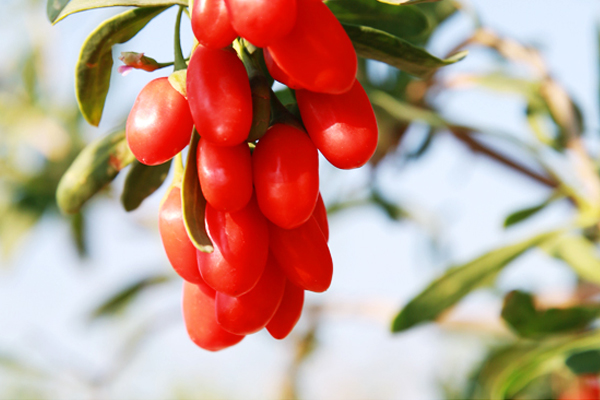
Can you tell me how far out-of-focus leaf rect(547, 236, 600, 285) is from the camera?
1.07 metres

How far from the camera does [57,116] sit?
197cm

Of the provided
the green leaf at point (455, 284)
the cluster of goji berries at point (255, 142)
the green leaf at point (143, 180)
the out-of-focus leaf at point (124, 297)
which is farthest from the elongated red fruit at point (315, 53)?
the out-of-focus leaf at point (124, 297)

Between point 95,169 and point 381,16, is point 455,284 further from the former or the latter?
point 95,169

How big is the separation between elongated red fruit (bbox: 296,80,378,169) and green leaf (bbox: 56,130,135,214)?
0.74 feet

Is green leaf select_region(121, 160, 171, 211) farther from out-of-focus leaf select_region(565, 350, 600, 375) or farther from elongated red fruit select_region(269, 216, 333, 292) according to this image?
out-of-focus leaf select_region(565, 350, 600, 375)

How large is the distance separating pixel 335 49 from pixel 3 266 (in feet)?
Answer: 5.47

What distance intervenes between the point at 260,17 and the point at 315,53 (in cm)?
5

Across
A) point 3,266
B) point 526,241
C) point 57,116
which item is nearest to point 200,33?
point 526,241

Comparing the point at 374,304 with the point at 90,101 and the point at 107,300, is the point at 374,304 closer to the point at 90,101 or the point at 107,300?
the point at 107,300

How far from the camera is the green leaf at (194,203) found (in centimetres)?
40

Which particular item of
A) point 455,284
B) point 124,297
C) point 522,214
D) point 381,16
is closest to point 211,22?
point 381,16

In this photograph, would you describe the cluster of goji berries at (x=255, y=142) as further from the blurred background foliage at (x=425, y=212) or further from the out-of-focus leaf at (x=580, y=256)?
the out-of-focus leaf at (x=580, y=256)

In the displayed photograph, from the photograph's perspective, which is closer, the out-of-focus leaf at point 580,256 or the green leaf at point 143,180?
the green leaf at point 143,180

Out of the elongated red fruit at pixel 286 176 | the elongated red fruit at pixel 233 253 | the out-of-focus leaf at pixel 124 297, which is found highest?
the elongated red fruit at pixel 286 176
